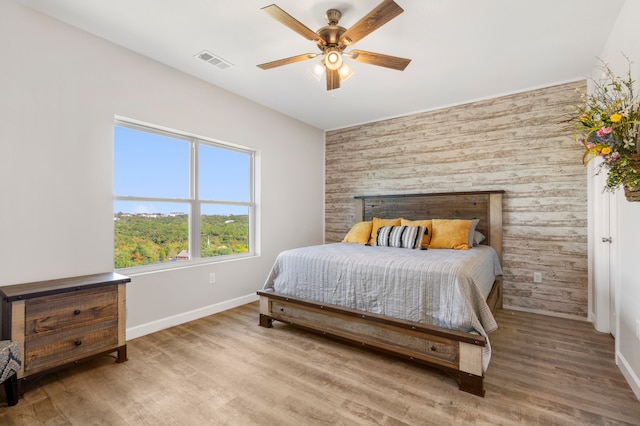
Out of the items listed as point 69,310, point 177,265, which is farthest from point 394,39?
point 69,310

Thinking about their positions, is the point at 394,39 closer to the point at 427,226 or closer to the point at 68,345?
the point at 427,226

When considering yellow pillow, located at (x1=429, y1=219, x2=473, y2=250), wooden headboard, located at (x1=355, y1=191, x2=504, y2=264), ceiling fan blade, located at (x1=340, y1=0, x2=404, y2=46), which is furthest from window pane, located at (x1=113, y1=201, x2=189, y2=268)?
yellow pillow, located at (x1=429, y1=219, x2=473, y2=250)

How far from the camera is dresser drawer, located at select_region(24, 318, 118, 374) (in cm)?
186

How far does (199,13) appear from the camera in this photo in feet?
7.16

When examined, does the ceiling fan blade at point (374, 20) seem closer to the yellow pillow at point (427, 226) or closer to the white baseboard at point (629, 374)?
the yellow pillow at point (427, 226)

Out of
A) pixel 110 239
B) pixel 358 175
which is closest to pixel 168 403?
pixel 110 239

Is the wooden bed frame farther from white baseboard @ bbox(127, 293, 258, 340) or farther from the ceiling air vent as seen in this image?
the ceiling air vent

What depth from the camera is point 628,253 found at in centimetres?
197

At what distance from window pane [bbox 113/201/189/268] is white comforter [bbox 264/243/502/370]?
3.69 feet

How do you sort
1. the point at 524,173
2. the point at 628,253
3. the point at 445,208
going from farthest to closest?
the point at 445,208, the point at 524,173, the point at 628,253

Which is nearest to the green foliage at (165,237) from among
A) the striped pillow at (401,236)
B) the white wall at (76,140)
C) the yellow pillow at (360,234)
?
the white wall at (76,140)

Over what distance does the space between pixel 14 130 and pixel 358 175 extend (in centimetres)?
389

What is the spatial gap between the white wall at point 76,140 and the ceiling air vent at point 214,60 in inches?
17.6

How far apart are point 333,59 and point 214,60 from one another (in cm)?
132
